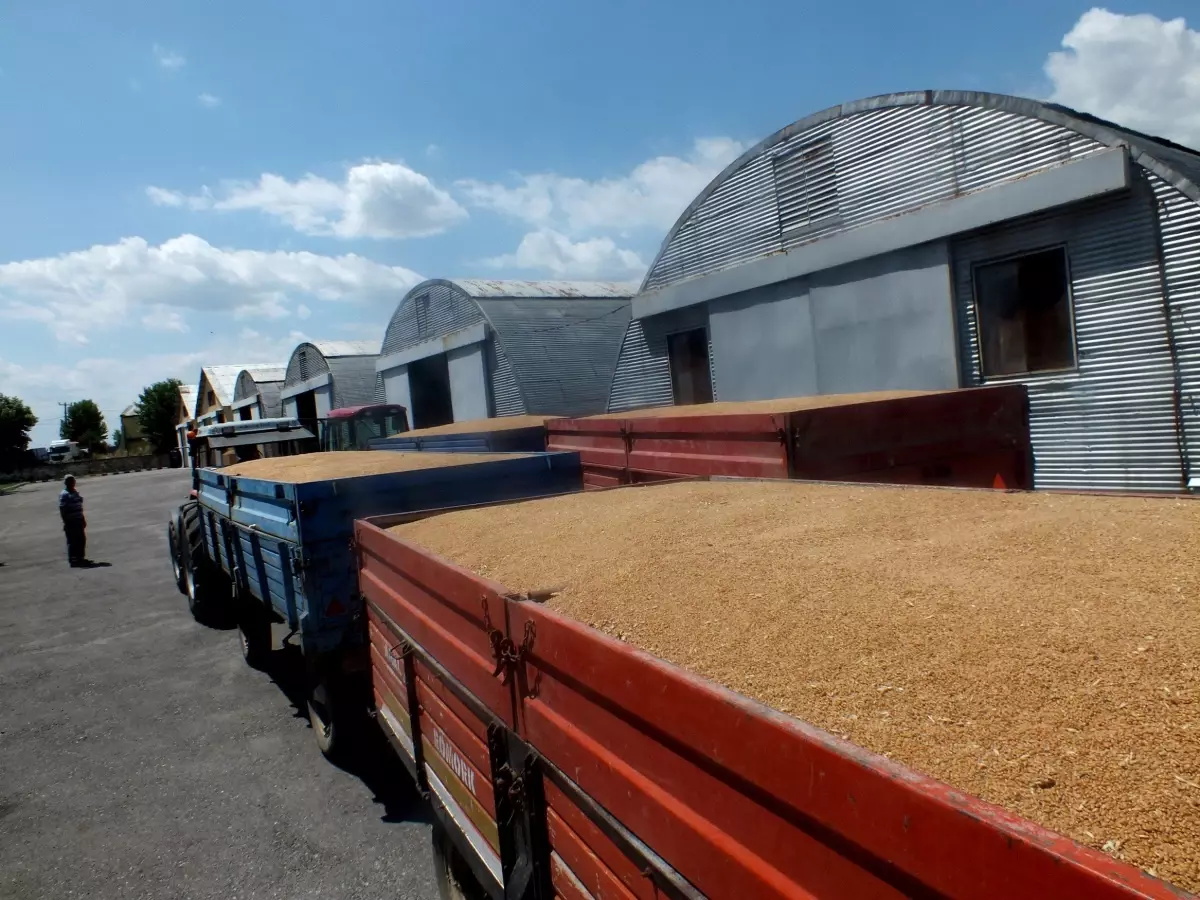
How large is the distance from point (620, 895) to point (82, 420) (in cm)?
11827

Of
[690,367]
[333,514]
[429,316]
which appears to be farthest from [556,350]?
[333,514]

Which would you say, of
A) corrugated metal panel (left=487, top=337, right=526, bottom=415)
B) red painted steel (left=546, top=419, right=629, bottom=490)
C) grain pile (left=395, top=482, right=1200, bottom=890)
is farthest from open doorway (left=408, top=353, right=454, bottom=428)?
grain pile (left=395, top=482, right=1200, bottom=890)

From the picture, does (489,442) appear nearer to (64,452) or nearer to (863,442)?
(863,442)

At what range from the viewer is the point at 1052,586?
7.87 feet

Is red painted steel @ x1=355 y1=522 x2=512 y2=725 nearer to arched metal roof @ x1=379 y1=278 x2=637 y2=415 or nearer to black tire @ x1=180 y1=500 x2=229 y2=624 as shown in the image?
black tire @ x1=180 y1=500 x2=229 y2=624

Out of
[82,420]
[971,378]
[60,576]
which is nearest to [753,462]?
[971,378]

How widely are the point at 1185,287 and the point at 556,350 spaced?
614 inches

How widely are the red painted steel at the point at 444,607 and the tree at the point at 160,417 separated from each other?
7678 cm

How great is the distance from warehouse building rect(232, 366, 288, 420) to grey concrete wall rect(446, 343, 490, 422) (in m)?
18.8

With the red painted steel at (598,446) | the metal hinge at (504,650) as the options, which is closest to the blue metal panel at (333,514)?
the red painted steel at (598,446)

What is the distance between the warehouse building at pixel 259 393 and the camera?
4144 centimetres

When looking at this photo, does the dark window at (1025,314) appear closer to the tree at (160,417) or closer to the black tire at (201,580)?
the black tire at (201,580)

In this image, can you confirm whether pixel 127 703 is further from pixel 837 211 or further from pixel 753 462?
pixel 837 211

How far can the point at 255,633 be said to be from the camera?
8789mm
